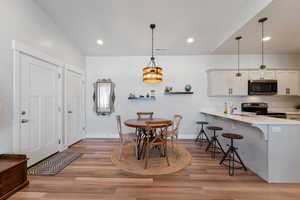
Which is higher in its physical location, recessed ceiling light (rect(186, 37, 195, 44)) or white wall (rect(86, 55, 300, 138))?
recessed ceiling light (rect(186, 37, 195, 44))

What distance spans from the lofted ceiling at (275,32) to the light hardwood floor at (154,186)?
9.19ft

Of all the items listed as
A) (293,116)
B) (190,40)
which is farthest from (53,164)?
(293,116)

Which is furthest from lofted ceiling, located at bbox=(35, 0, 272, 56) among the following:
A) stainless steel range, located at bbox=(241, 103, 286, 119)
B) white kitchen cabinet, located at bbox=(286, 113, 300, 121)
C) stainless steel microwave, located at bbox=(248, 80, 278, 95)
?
white kitchen cabinet, located at bbox=(286, 113, 300, 121)

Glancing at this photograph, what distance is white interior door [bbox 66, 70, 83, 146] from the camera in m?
3.39

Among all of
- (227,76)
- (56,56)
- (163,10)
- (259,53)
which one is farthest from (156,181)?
(259,53)

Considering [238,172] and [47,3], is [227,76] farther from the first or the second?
[47,3]

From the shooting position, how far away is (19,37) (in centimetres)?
213

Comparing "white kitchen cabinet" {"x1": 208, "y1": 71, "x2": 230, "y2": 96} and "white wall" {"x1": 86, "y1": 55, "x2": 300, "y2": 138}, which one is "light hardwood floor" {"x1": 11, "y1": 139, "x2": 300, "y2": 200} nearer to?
"white wall" {"x1": 86, "y1": 55, "x2": 300, "y2": 138}

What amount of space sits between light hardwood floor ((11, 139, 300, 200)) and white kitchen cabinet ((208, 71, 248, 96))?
7.88 ft

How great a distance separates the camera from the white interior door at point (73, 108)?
3.39 meters

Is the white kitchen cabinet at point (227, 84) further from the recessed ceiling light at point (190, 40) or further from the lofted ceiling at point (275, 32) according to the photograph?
the recessed ceiling light at point (190, 40)

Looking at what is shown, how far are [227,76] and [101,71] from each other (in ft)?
13.6

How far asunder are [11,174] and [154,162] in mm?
2127

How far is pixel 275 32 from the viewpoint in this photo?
2.85 m
